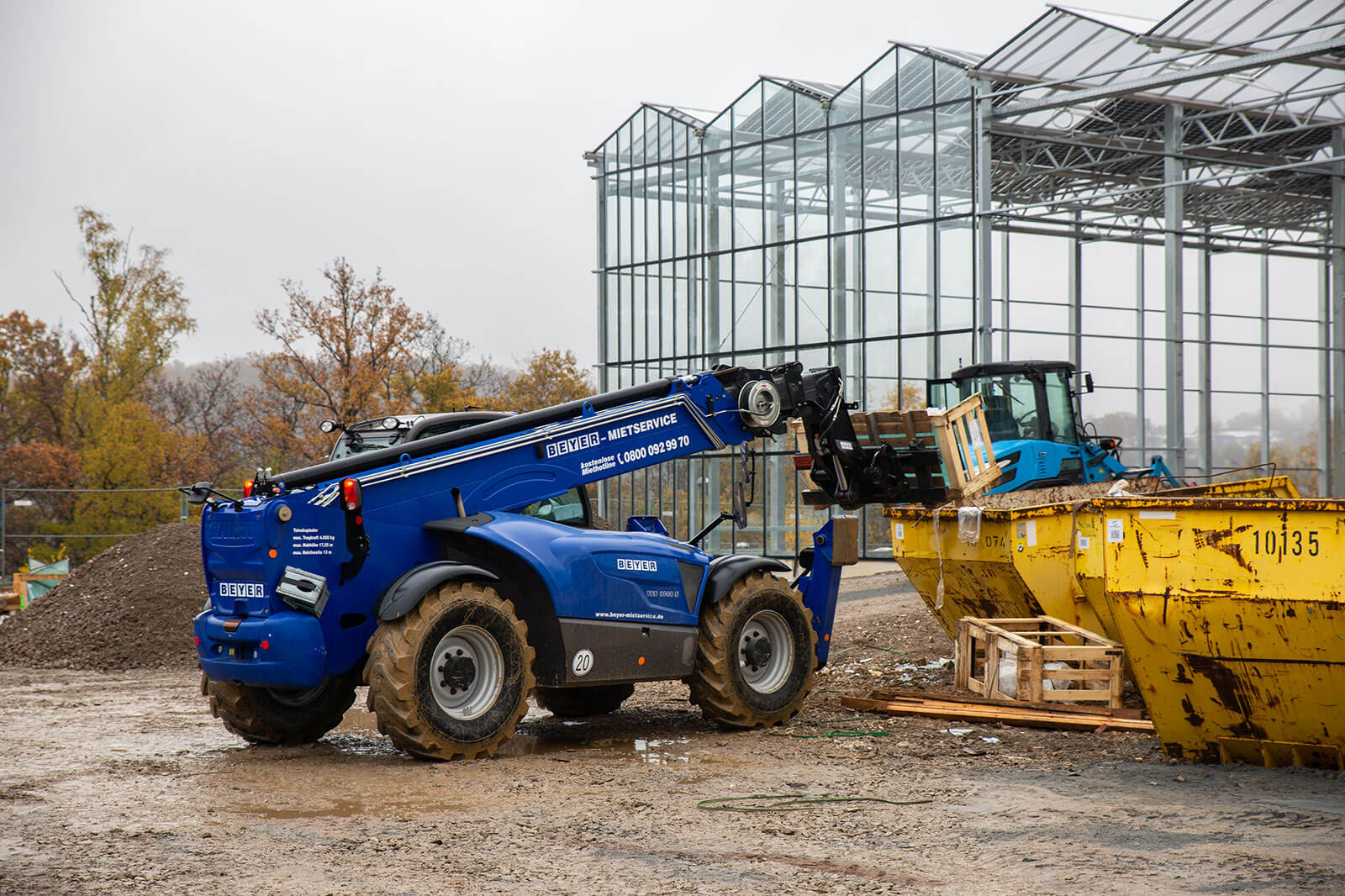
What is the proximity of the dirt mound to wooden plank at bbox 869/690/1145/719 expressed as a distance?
8629 mm

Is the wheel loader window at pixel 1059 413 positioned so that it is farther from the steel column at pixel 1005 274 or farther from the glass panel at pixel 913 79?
the steel column at pixel 1005 274

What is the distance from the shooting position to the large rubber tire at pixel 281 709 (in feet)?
31.4

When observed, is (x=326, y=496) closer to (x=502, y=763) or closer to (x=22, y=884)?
(x=502, y=763)

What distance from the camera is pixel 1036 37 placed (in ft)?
78.9

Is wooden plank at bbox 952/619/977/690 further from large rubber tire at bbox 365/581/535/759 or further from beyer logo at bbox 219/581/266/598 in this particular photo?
beyer logo at bbox 219/581/266/598

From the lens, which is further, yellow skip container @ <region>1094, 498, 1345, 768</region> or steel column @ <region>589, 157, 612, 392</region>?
steel column @ <region>589, 157, 612, 392</region>

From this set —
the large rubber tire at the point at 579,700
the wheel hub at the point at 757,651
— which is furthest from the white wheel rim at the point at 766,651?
the large rubber tire at the point at 579,700

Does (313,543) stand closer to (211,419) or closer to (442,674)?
(442,674)

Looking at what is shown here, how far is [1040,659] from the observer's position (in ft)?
36.0

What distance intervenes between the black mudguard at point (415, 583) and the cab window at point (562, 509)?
1.00 metres

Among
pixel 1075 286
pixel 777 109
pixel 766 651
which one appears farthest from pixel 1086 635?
pixel 1075 286

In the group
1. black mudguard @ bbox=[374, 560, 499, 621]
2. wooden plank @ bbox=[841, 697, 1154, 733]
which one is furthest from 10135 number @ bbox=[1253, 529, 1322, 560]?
black mudguard @ bbox=[374, 560, 499, 621]

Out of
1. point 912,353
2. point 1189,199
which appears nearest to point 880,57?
point 912,353

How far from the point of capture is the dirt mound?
16078 millimetres
